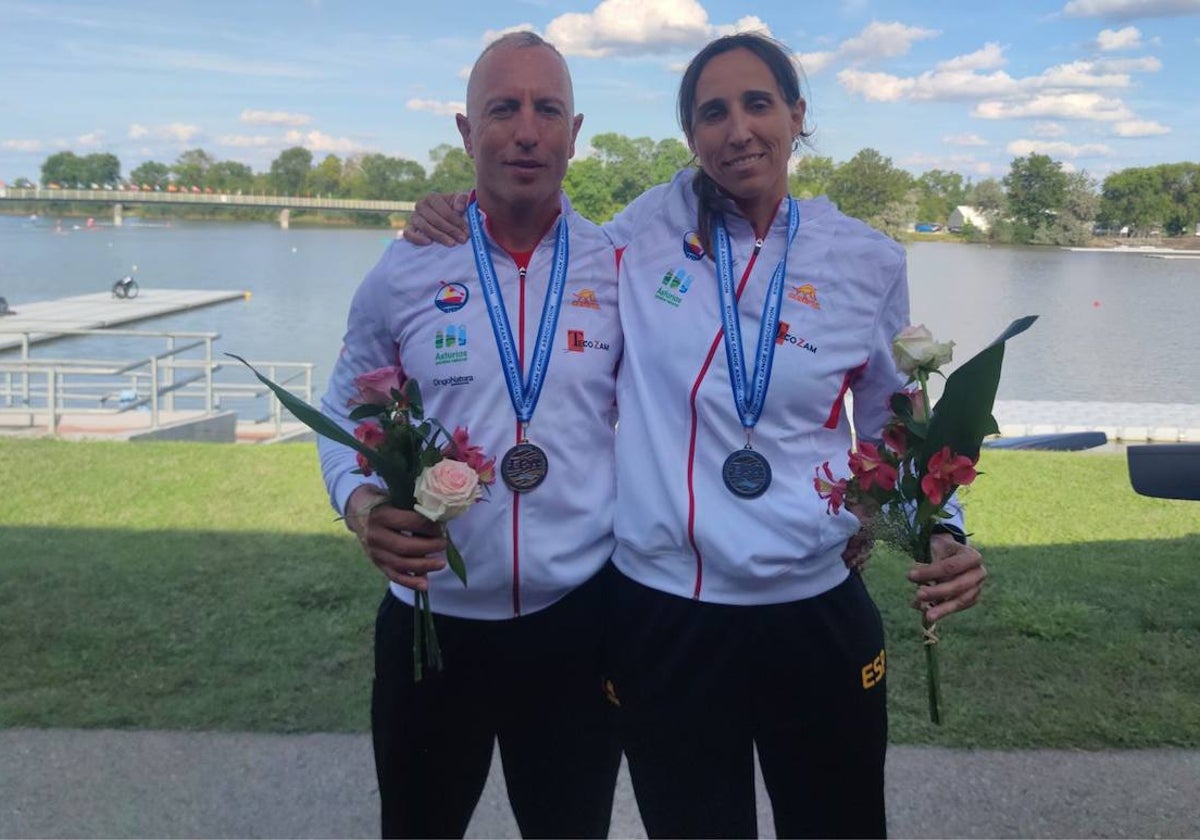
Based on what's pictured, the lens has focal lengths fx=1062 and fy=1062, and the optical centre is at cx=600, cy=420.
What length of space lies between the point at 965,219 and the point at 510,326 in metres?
29.7

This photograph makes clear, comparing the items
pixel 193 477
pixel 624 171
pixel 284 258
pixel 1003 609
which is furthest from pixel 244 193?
pixel 1003 609

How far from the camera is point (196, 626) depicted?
16.5 ft

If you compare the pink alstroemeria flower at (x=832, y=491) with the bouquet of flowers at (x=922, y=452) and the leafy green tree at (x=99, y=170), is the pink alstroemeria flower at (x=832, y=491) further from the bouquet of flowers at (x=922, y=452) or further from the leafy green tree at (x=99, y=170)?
the leafy green tree at (x=99, y=170)

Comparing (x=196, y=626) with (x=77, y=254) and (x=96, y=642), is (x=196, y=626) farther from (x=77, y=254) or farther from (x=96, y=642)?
(x=77, y=254)

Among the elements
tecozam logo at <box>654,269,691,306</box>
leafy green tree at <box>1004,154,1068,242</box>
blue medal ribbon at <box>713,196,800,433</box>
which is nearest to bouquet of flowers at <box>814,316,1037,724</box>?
blue medal ribbon at <box>713,196,800,433</box>

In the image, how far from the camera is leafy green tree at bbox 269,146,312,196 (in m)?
67.2

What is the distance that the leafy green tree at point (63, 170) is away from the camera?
71.7m

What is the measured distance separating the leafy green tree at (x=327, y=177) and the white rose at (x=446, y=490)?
213 ft

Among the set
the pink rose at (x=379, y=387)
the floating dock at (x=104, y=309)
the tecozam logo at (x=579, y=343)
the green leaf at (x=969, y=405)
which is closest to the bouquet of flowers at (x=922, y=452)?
the green leaf at (x=969, y=405)

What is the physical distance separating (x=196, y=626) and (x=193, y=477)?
3357 mm

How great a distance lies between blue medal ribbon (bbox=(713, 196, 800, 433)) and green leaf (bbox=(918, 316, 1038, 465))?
0.34 meters

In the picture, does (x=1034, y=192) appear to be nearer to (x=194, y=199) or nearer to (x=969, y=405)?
(x=969, y=405)

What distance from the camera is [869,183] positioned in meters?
34.1

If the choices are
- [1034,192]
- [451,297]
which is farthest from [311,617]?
[1034,192]
